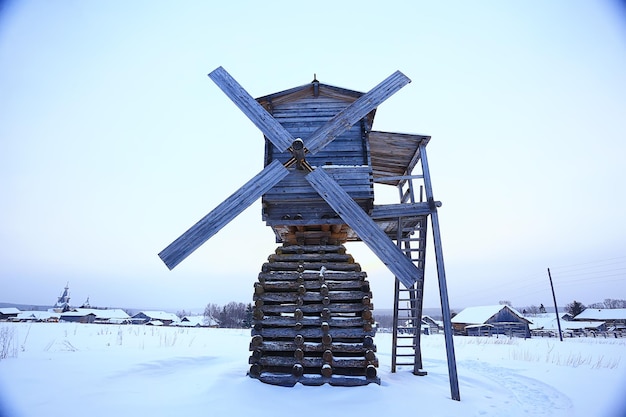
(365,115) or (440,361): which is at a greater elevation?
(365,115)

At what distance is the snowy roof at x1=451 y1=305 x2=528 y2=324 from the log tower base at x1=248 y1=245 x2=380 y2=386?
1800 inches

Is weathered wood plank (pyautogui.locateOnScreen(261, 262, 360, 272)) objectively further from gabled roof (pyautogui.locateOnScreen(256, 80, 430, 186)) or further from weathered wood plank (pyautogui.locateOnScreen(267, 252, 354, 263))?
gabled roof (pyautogui.locateOnScreen(256, 80, 430, 186))

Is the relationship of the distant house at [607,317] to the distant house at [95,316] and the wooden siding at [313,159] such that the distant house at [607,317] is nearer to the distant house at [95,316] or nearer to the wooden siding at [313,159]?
the wooden siding at [313,159]

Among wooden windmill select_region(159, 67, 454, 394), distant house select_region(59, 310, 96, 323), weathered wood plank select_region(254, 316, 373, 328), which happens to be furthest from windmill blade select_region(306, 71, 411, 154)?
distant house select_region(59, 310, 96, 323)

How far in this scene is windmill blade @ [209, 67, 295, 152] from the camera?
24.5 feet

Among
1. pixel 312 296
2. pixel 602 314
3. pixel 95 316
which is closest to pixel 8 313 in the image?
pixel 95 316

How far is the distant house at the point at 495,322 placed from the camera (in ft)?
133

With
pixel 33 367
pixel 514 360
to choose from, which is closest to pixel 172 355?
pixel 33 367

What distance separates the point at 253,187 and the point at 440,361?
8.74 meters

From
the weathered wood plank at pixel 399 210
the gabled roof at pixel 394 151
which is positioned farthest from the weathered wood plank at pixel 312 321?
the gabled roof at pixel 394 151

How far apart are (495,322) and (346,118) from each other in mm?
46867

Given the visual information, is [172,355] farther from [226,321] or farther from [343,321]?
[226,321]

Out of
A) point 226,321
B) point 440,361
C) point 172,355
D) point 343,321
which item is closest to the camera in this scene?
point 343,321

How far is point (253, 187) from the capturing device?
6.90 m
